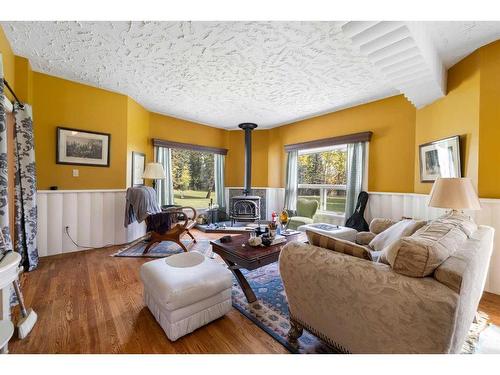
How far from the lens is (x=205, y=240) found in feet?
13.3

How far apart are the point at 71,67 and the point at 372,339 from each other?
4.14 metres

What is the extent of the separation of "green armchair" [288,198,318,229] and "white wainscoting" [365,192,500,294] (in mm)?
1020

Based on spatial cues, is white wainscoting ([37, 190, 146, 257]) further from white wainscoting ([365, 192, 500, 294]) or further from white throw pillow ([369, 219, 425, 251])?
white wainscoting ([365, 192, 500, 294])

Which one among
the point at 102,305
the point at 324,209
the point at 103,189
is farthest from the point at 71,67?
the point at 324,209

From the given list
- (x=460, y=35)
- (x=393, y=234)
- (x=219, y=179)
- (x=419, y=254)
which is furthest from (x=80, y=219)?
(x=460, y=35)

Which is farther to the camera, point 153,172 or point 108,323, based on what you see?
point 153,172

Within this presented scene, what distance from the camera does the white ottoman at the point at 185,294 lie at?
1479mm

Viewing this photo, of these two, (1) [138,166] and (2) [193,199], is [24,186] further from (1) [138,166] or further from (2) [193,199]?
(2) [193,199]

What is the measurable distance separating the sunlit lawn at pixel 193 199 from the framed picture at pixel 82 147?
1.92 meters

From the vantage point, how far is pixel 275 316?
1783 millimetres

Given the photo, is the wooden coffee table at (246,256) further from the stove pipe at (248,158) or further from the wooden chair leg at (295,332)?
the stove pipe at (248,158)

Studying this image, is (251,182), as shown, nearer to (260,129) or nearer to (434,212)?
(260,129)

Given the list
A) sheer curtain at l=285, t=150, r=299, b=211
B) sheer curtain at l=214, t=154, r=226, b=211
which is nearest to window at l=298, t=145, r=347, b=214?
sheer curtain at l=285, t=150, r=299, b=211

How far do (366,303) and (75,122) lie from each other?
13.7 ft
